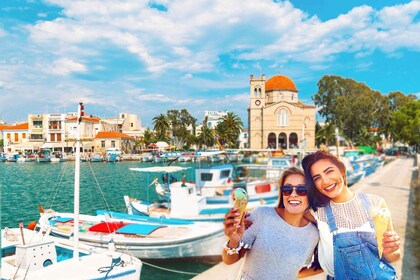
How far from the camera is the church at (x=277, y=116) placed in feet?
238

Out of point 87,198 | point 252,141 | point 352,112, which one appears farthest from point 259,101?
point 87,198

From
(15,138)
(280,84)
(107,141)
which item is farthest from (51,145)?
(280,84)

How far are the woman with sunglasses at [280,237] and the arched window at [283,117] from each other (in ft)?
238

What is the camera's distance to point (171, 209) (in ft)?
51.5

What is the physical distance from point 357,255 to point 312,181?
53 cm

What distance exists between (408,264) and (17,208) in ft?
73.9

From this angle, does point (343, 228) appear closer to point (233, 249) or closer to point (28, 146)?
point (233, 249)

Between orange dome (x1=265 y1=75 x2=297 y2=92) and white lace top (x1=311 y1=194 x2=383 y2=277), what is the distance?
7729 cm

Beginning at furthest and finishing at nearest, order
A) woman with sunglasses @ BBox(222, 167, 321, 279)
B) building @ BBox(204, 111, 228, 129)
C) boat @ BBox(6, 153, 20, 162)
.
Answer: building @ BBox(204, 111, 228, 129) → boat @ BBox(6, 153, 20, 162) → woman with sunglasses @ BBox(222, 167, 321, 279)

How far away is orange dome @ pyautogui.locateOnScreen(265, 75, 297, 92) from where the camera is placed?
77.6 meters

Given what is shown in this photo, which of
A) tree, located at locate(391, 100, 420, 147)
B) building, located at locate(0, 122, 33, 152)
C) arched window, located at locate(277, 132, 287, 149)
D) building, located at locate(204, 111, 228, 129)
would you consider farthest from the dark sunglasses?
building, located at locate(204, 111, 228, 129)

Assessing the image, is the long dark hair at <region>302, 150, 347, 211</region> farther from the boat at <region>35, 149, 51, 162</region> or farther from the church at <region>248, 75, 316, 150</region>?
the boat at <region>35, 149, 51, 162</region>

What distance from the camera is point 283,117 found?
2884 inches

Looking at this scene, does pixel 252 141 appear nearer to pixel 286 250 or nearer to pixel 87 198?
pixel 87 198
